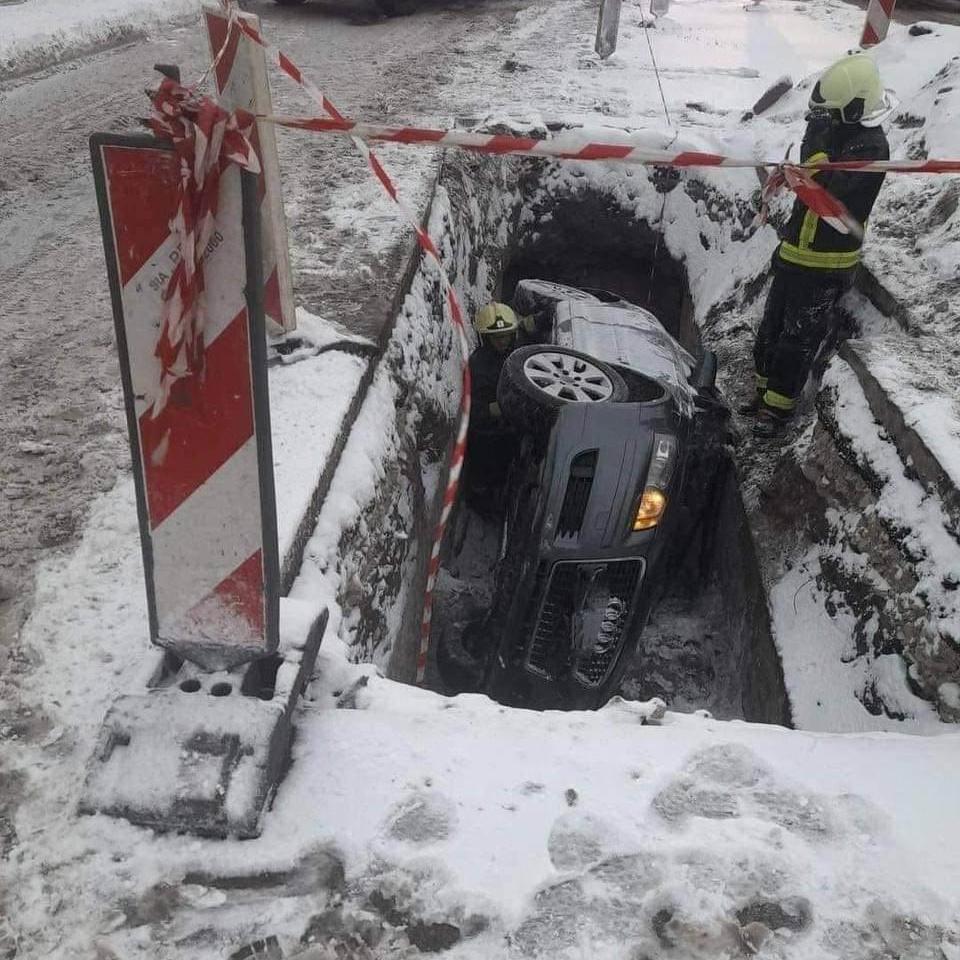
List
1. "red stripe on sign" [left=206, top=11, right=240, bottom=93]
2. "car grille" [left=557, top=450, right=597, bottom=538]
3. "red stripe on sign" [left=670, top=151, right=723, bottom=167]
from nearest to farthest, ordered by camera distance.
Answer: "red stripe on sign" [left=670, top=151, right=723, bottom=167]
"red stripe on sign" [left=206, top=11, right=240, bottom=93]
"car grille" [left=557, top=450, right=597, bottom=538]

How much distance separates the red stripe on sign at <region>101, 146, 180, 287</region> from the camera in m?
1.41

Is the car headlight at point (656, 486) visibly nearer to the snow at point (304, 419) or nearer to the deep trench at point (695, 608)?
the deep trench at point (695, 608)

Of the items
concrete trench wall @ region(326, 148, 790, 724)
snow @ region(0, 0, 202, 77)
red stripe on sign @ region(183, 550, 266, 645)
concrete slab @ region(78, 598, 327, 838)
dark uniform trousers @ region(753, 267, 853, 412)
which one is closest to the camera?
concrete slab @ region(78, 598, 327, 838)

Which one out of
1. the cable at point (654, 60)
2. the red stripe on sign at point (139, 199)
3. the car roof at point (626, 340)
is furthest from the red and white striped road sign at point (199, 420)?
the cable at point (654, 60)

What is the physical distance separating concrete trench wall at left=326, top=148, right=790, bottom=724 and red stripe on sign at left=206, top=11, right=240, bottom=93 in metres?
1.38

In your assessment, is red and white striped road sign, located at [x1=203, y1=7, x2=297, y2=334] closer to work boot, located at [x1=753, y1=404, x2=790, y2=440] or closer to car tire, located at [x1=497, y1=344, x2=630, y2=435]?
Result: car tire, located at [x1=497, y1=344, x2=630, y2=435]

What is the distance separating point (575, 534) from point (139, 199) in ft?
7.90

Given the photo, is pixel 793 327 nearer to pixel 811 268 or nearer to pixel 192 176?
pixel 811 268

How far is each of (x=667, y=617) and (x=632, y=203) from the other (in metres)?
4.00

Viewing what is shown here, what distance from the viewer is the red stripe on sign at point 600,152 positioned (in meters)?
1.87

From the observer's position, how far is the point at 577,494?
3.50m

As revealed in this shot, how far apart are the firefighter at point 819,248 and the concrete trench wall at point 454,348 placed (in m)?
0.70

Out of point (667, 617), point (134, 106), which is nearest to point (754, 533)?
point (667, 617)

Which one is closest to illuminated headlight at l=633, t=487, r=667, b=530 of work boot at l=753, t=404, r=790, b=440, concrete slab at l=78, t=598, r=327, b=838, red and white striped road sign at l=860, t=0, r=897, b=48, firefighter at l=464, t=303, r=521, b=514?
firefighter at l=464, t=303, r=521, b=514
